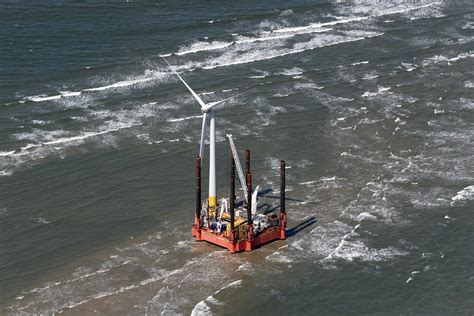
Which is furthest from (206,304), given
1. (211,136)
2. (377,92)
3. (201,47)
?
(201,47)

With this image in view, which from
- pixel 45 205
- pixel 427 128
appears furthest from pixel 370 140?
pixel 45 205

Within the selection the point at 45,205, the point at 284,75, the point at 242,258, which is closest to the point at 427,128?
the point at 284,75

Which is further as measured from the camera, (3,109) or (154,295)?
(3,109)

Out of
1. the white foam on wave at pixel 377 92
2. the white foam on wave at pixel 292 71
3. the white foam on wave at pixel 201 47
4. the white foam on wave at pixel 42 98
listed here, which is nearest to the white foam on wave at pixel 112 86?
the white foam on wave at pixel 42 98

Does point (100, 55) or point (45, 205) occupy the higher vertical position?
point (100, 55)

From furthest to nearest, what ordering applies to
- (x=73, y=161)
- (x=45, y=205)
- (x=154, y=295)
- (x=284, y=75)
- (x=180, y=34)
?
(x=180, y=34)
(x=284, y=75)
(x=73, y=161)
(x=45, y=205)
(x=154, y=295)

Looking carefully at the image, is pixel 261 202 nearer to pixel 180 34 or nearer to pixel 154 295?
pixel 154 295

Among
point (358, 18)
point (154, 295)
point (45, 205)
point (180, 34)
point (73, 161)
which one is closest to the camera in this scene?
point (154, 295)

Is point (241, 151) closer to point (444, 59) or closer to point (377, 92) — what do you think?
point (377, 92)
